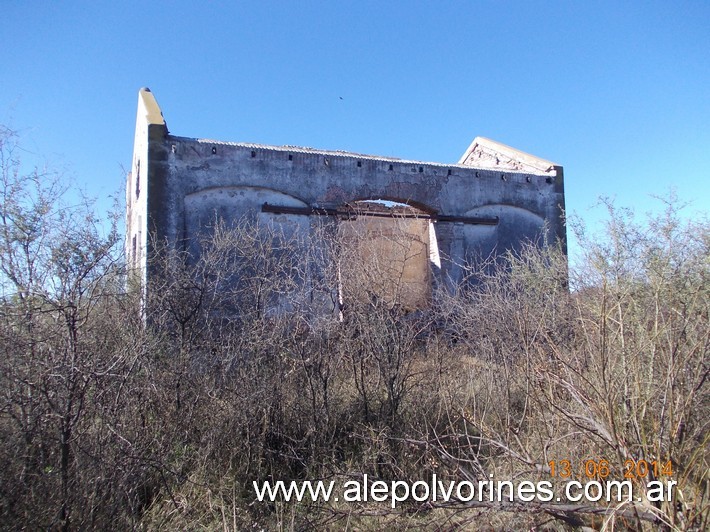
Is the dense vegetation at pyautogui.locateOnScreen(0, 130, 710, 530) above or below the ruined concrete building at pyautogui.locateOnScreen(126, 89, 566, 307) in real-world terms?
below

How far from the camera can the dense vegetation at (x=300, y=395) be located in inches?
122

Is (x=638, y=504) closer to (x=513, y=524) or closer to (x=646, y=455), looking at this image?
(x=646, y=455)

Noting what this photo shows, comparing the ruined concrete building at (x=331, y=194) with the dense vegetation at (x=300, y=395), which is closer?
the dense vegetation at (x=300, y=395)

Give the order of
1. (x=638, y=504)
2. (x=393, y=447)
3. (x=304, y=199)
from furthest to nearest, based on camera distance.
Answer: (x=304, y=199), (x=393, y=447), (x=638, y=504)

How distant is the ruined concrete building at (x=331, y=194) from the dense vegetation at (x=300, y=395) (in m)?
3.42

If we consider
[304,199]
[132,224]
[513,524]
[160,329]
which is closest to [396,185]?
[304,199]

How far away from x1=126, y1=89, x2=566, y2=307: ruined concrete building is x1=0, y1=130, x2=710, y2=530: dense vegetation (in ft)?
11.2

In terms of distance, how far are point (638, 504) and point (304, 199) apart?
31.0ft

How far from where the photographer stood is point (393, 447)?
5121 mm

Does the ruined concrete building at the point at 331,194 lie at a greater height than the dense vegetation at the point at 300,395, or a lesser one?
greater

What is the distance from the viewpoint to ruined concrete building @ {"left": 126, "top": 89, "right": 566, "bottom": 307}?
10.4 meters

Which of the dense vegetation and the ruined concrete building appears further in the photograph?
the ruined concrete building

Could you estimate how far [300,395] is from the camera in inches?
208

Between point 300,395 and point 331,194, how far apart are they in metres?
6.97
